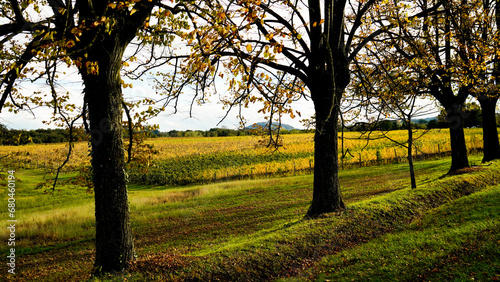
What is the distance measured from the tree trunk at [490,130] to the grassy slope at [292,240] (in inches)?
103

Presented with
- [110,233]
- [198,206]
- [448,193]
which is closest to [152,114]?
[110,233]

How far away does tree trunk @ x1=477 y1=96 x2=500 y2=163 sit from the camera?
1873cm

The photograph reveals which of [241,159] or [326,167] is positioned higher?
[326,167]

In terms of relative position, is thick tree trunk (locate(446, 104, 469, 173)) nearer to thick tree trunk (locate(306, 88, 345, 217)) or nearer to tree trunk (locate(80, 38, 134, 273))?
thick tree trunk (locate(306, 88, 345, 217))

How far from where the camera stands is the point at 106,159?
6.13m

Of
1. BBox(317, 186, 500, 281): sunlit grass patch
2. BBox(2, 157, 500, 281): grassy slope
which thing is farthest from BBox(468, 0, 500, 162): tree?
BBox(317, 186, 500, 281): sunlit grass patch

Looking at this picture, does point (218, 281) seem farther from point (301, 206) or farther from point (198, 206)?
point (198, 206)

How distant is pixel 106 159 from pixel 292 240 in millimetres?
4848

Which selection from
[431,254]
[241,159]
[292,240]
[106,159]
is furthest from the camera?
[241,159]

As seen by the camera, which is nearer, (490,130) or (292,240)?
(292,240)

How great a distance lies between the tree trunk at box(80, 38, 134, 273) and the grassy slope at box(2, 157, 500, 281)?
0.66 meters

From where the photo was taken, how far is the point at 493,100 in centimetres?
1905

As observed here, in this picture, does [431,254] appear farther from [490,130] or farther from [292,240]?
[490,130]

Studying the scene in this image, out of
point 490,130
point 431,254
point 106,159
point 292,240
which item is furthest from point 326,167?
point 490,130
